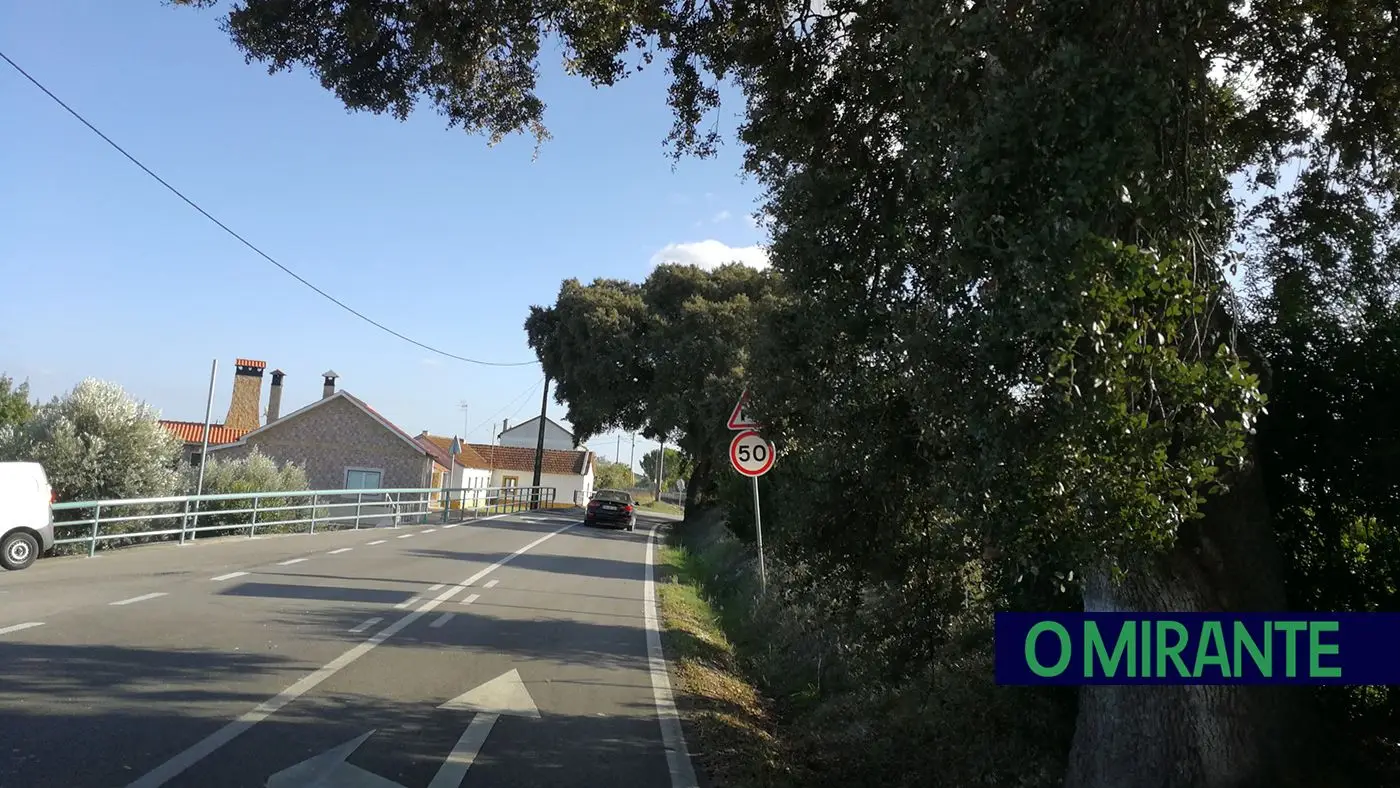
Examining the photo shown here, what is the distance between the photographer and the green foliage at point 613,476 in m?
117

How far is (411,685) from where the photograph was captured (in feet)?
26.4

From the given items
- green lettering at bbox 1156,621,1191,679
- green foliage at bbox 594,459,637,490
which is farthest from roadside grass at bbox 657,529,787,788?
green foliage at bbox 594,459,637,490

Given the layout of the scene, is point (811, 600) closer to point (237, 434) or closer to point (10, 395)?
point (237, 434)

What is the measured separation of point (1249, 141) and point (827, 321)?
4010mm

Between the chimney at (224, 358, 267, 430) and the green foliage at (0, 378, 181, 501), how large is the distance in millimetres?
26693

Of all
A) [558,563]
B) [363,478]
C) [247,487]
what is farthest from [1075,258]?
[363,478]

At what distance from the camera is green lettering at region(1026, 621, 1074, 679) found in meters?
4.67

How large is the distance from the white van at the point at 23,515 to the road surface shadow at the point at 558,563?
21.3 feet

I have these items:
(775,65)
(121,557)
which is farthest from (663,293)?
(775,65)

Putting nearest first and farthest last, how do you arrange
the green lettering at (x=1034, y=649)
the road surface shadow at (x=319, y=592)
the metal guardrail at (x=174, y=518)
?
the green lettering at (x=1034, y=649) → the road surface shadow at (x=319, y=592) → the metal guardrail at (x=174, y=518)

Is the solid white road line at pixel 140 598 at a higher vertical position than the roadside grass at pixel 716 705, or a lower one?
higher

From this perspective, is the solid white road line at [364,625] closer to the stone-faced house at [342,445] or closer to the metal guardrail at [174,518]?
the metal guardrail at [174,518]

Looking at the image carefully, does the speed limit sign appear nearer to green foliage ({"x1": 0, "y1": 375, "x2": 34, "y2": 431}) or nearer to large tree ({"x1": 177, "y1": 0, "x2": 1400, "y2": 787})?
large tree ({"x1": 177, "y1": 0, "x2": 1400, "y2": 787})

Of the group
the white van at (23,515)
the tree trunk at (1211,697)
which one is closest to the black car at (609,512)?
the white van at (23,515)
